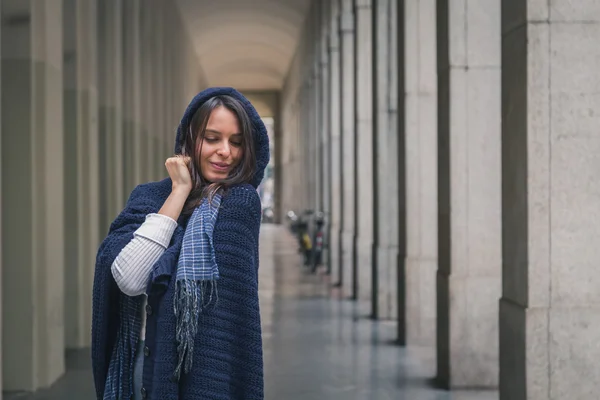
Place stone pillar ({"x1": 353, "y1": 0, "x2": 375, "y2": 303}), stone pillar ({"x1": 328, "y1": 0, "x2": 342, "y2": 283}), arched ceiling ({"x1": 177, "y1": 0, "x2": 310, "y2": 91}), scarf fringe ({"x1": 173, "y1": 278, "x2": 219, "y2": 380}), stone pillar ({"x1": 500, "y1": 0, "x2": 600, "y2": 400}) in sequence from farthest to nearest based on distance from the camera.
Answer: arched ceiling ({"x1": 177, "y1": 0, "x2": 310, "y2": 91}) < stone pillar ({"x1": 328, "y1": 0, "x2": 342, "y2": 283}) < stone pillar ({"x1": 353, "y1": 0, "x2": 375, "y2": 303}) < stone pillar ({"x1": 500, "y1": 0, "x2": 600, "y2": 400}) < scarf fringe ({"x1": 173, "y1": 278, "x2": 219, "y2": 380})

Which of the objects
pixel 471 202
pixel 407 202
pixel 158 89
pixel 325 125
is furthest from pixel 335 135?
pixel 471 202

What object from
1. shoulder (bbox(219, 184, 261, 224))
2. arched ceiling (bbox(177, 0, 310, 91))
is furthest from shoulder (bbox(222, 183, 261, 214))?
arched ceiling (bbox(177, 0, 310, 91))

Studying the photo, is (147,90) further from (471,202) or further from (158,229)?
(158,229)

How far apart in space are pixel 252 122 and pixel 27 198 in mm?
5589

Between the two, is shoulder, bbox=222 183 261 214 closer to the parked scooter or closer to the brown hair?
the brown hair

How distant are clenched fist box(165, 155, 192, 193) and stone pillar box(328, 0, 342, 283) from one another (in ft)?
51.9

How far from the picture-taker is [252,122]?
2.54 meters

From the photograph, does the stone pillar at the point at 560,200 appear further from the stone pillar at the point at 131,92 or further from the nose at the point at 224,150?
the stone pillar at the point at 131,92

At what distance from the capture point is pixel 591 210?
514 centimetres

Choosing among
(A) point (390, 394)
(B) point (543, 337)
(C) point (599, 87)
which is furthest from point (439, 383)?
(C) point (599, 87)

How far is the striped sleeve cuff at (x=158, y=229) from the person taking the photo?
8.00 feet

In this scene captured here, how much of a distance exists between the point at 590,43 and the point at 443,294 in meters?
3.14

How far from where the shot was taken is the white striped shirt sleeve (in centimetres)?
241

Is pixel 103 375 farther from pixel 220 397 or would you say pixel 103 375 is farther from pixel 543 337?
pixel 543 337
